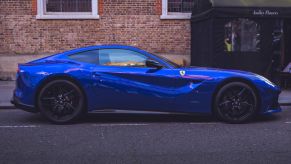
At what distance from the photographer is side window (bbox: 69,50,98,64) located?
7.82 m

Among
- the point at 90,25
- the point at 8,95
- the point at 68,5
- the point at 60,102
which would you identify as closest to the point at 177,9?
the point at 90,25

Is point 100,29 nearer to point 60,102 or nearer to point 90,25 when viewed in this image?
point 90,25

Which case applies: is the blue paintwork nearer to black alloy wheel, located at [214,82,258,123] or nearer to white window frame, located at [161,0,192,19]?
black alloy wheel, located at [214,82,258,123]

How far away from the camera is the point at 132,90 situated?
762 cm

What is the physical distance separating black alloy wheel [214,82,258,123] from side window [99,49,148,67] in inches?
56.5

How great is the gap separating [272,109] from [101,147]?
3429 millimetres

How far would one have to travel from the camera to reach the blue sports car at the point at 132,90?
24.9 ft

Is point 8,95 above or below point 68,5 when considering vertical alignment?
below

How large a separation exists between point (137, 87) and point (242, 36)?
6564 millimetres

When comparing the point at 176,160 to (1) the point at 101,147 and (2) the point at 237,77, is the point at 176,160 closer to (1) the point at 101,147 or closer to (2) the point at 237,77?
(1) the point at 101,147

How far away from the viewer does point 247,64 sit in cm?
1321

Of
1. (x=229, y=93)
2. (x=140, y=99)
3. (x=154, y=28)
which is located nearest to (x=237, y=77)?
(x=229, y=93)

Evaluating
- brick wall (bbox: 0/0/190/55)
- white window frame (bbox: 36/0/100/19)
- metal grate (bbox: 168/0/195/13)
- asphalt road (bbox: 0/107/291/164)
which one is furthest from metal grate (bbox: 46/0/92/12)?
asphalt road (bbox: 0/107/291/164)

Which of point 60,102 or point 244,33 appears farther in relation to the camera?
point 244,33
